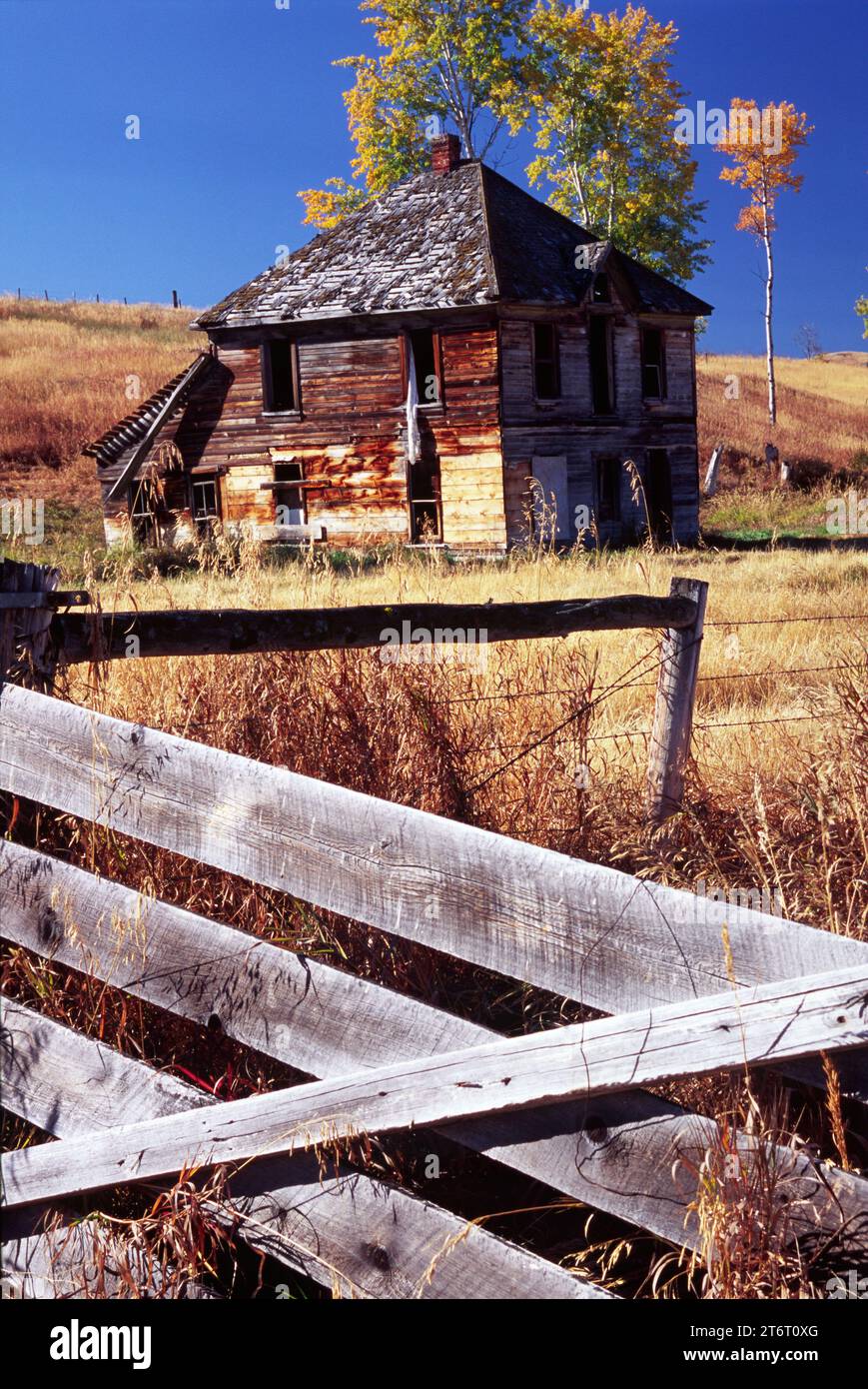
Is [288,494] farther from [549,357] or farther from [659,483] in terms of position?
[659,483]

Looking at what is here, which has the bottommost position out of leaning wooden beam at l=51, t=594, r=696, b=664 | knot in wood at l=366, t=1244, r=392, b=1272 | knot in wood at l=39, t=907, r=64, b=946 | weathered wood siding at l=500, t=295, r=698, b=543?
knot in wood at l=366, t=1244, r=392, b=1272

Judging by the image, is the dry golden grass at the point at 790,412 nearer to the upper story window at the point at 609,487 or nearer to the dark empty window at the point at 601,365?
the dark empty window at the point at 601,365

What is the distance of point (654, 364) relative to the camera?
2819 cm

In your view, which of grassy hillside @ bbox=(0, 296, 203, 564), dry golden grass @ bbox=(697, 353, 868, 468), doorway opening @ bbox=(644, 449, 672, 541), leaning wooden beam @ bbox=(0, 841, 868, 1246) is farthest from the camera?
dry golden grass @ bbox=(697, 353, 868, 468)

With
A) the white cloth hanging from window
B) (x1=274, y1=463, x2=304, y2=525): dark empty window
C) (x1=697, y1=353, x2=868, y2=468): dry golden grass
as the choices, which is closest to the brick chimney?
the white cloth hanging from window

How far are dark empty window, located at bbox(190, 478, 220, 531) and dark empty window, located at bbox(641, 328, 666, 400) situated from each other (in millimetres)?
10123

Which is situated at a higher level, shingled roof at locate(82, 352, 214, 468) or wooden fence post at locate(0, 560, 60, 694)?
shingled roof at locate(82, 352, 214, 468)

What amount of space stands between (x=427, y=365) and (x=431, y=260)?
80.3 inches

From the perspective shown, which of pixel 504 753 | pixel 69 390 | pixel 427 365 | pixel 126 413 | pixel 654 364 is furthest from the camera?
pixel 69 390

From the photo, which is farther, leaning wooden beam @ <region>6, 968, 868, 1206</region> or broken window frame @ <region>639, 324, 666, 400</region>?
broken window frame @ <region>639, 324, 666, 400</region>

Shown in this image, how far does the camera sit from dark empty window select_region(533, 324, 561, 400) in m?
25.1

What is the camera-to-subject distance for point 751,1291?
2.36m

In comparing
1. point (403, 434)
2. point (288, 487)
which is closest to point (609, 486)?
point (403, 434)

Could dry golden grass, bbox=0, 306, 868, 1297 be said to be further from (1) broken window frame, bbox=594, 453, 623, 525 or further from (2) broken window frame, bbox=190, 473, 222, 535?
(2) broken window frame, bbox=190, 473, 222, 535
